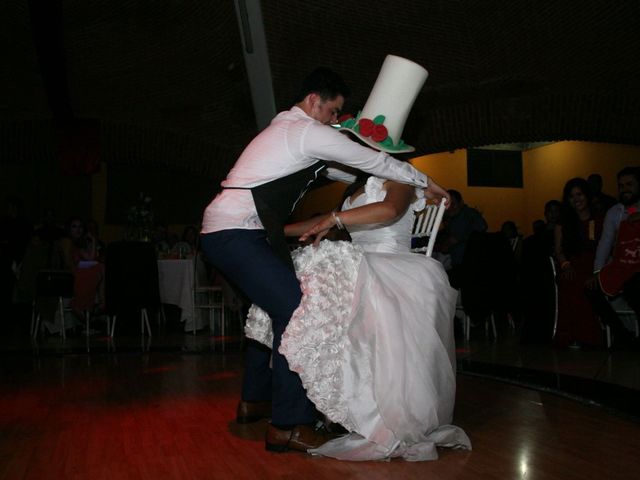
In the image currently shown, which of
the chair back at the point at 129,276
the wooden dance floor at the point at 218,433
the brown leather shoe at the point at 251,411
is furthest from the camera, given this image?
the chair back at the point at 129,276

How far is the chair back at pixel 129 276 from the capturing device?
7016mm

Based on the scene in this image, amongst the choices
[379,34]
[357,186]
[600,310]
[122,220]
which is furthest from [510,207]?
[357,186]

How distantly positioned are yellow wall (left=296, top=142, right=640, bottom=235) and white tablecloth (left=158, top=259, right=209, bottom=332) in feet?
16.4

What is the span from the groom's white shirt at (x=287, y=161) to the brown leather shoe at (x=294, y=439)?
2.41 ft

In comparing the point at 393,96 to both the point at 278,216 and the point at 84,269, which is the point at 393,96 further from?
the point at 84,269

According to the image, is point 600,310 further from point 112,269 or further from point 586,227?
point 112,269

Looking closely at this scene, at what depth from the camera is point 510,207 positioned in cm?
1315

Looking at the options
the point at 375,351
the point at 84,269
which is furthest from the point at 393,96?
the point at 84,269

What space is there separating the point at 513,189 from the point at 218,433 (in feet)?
36.0

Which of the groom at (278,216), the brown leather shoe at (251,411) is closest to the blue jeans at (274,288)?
the groom at (278,216)

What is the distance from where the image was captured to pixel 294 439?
2.64m

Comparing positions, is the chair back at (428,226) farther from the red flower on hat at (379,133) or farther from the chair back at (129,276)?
the chair back at (129,276)

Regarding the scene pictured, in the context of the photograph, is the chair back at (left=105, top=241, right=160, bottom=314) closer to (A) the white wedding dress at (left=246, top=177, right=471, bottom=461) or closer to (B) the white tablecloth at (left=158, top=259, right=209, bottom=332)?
(B) the white tablecloth at (left=158, top=259, right=209, bottom=332)

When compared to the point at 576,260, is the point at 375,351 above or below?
below
